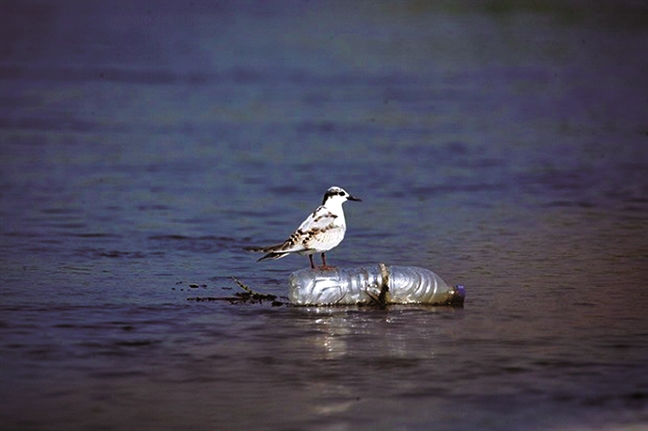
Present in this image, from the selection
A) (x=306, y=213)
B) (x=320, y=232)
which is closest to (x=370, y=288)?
(x=320, y=232)

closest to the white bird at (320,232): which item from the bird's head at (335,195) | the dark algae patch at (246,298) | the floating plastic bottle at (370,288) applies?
the bird's head at (335,195)

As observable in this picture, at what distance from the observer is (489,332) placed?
12406mm

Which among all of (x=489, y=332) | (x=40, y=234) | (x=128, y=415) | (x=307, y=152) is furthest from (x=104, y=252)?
(x=307, y=152)

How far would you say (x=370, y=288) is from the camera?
13477 millimetres

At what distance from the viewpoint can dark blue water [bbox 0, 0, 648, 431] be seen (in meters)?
10.5

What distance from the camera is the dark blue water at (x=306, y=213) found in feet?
34.4

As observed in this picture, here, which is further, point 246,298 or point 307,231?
point 246,298

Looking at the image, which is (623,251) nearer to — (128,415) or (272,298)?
(272,298)

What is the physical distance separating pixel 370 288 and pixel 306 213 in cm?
564

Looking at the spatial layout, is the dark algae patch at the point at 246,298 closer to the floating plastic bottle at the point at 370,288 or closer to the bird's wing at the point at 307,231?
the floating plastic bottle at the point at 370,288

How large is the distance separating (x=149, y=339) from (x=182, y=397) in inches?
71.2

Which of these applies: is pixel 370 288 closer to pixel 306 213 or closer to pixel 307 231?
pixel 307 231

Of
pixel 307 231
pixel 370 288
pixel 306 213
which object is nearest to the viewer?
pixel 307 231

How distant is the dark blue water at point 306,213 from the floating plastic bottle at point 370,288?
0.25 meters
